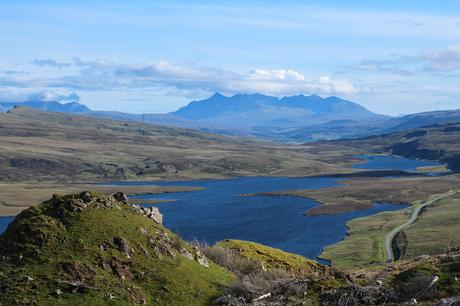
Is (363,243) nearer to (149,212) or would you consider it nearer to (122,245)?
(149,212)

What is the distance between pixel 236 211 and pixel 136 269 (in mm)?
144732

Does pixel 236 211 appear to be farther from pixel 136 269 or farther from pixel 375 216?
pixel 136 269

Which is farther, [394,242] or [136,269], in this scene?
[394,242]

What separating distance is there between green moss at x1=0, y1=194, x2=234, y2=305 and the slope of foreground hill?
6 cm

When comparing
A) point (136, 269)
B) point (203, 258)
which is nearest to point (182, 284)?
point (136, 269)

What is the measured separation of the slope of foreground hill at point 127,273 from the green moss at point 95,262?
6cm

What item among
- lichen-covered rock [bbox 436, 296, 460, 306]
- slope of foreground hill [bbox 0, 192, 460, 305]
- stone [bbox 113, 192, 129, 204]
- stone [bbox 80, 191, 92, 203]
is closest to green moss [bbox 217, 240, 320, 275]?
slope of foreground hill [bbox 0, 192, 460, 305]

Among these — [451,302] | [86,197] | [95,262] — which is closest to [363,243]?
[86,197]

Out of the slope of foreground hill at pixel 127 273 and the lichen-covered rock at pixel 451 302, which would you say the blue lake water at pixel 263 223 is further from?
the lichen-covered rock at pixel 451 302

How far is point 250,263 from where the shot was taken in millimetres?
46125

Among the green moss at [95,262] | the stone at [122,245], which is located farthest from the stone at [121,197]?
the stone at [122,245]

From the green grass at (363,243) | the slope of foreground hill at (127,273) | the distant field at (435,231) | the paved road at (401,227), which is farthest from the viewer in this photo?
the paved road at (401,227)

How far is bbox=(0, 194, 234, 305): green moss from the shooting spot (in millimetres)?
32344

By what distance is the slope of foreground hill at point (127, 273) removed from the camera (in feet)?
107
